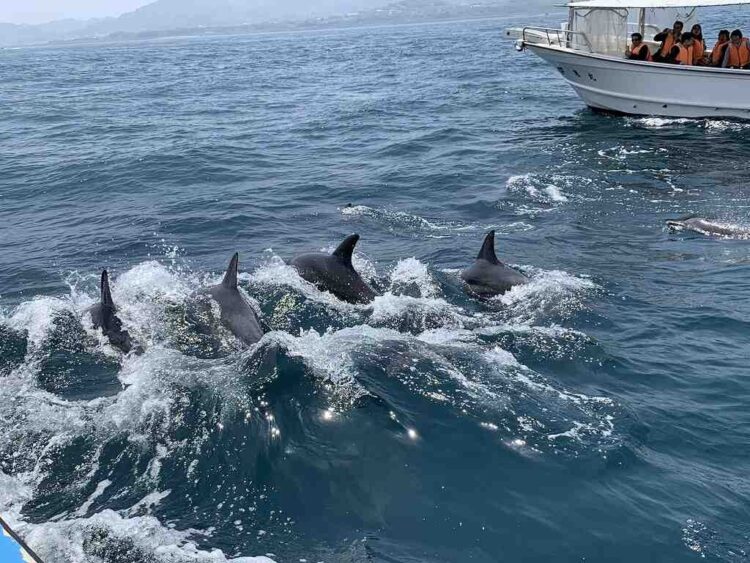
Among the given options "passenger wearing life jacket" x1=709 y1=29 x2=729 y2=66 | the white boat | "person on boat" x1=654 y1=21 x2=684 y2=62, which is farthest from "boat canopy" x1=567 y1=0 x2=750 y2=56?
"passenger wearing life jacket" x1=709 y1=29 x2=729 y2=66

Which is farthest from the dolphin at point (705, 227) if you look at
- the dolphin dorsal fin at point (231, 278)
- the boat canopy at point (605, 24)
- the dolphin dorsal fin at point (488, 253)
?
the boat canopy at point (605, 24)

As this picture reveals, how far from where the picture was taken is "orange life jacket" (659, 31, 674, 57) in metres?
26.2

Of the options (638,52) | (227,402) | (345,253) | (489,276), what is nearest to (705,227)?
(489,276)

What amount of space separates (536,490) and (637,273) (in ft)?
23.0

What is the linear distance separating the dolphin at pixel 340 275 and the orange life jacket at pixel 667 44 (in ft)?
61.9

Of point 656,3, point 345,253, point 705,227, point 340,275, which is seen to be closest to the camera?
point 340,275

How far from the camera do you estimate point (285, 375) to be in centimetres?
923

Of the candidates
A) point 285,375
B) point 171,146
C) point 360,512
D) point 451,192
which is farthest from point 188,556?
point 171,146

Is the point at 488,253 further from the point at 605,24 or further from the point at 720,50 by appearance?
the point at 605,24

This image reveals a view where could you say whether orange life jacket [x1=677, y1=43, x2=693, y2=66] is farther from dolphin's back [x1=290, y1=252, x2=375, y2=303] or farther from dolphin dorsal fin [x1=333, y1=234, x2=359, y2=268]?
dolphin's back [x1=290, y1=252, x2=375, y2=303]

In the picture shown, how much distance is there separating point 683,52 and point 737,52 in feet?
5.69

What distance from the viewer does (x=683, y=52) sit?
84.6 ft

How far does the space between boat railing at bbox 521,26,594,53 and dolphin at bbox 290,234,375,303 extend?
62.1 feet

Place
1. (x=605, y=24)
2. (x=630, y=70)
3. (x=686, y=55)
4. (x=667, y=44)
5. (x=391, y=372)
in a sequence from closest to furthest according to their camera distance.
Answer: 1. (x=391, y=372)
2. (x=686, y=55)
3. (x=667, y=44)
4. (x=630, y=70)
5. (x=605, y=24)
